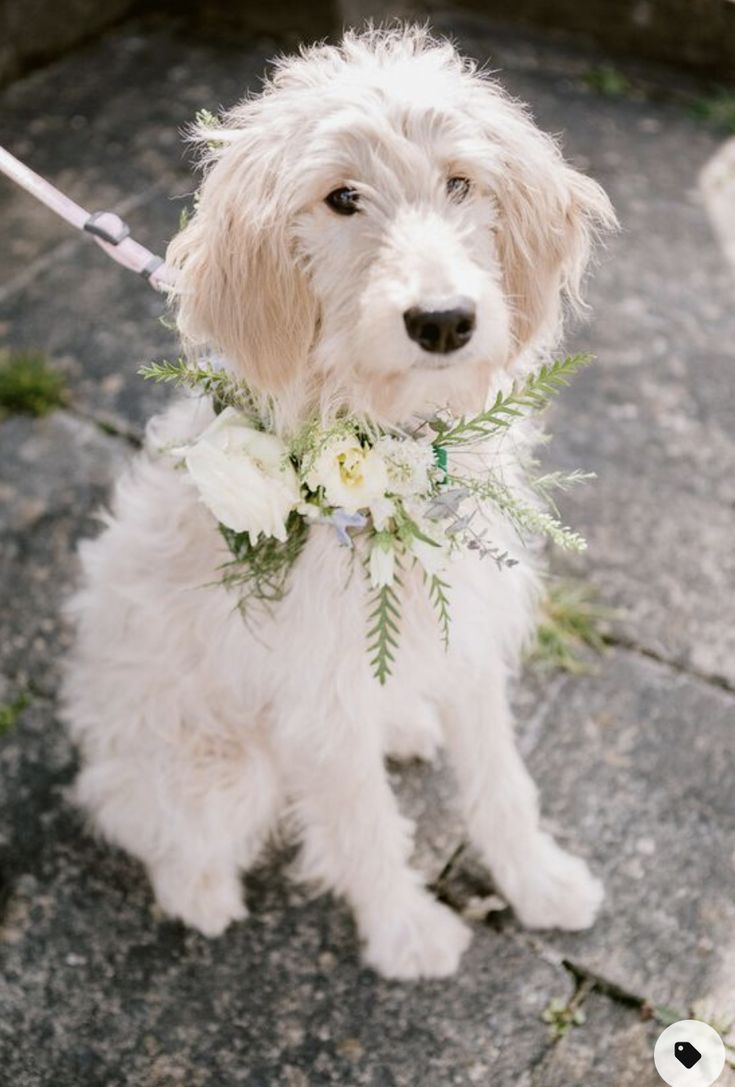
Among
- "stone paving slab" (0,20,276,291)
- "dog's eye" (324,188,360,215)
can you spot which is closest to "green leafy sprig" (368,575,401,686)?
"dog's eye" (324,188,360,215)

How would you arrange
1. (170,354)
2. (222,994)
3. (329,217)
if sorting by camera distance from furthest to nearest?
(170,354)
(222,994)
(329,217)

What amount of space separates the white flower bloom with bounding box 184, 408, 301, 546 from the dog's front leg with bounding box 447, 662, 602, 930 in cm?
80

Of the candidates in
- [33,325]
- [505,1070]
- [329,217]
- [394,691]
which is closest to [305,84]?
[329,217]

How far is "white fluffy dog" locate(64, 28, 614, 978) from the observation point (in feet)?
6.71

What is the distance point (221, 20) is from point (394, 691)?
163 inches

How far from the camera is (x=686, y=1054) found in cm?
266

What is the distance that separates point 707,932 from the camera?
114 inches

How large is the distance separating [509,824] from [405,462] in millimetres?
1080

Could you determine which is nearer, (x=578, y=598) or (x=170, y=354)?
(x=578, y=598)

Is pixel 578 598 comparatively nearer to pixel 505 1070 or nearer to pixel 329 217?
pixel 505 1070

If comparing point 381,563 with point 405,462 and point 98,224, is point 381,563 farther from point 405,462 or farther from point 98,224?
point 98,224

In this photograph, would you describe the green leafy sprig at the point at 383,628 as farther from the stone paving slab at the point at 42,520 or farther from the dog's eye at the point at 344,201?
the stone paving slab at the point at 42,520

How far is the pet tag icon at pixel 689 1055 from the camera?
104 inches

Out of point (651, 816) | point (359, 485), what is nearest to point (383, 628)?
point (359, 485)
